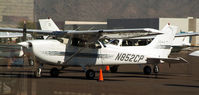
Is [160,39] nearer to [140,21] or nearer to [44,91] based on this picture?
[44,91]

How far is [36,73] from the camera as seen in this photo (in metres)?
16.7

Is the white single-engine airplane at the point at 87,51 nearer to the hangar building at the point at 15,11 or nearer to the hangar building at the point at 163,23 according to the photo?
the hangar building at the point at 15,11

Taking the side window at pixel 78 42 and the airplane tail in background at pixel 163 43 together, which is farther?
the airplane tail in background at pixel 163 43

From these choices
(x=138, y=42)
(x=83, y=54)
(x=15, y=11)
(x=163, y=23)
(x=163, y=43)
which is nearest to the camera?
(x=15, y=11)

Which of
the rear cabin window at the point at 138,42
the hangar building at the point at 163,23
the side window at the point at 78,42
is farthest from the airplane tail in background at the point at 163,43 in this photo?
the hangar building at the point at 163,23

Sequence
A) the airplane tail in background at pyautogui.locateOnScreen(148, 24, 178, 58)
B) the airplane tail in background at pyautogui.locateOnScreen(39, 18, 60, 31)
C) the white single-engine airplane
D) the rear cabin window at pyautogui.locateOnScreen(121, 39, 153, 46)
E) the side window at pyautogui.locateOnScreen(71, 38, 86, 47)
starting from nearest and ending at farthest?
1. the white single-engine airplane
2. the side window at pyautogui.locateOnScreen(71, 38, 86, 47)
3. the airplane tail in background at pyautogui.locateOnScreen(148, 24, 178, 58)
4. the rear cabin window at pyautogui.locateOnScreen(121, 39, 153, 46)
5. the airplane tail in background at pyautogui.locateOnScreen(39, 18, 60, 31)

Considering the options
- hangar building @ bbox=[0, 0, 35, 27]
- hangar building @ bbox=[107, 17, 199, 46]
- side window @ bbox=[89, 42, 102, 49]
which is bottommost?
side window @ bbox=[89, 42, 102, 49]

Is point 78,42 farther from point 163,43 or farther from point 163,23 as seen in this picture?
point 163,23

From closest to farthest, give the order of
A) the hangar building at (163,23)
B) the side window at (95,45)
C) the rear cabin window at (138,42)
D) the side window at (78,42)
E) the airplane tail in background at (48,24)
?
the side window at (78,42), the side window at (95,45), the rear cabin window at (138,42), the airplane tail in background at (48,24), the hangar building at (163,23)

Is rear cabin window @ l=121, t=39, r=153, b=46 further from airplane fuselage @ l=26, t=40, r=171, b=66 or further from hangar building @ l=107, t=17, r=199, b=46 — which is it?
hangar building @ l=107, t=17, r=199, b=46

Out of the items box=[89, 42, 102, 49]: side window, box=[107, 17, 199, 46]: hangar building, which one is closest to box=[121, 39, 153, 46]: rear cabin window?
box=[89, 42, 102, 49]: side window

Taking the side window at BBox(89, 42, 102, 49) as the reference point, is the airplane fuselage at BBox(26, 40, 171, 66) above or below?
below

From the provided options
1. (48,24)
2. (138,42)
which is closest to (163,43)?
(138,42)

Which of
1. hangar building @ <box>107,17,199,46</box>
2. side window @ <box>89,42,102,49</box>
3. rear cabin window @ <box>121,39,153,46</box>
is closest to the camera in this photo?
side window @ <box>89,42,102,49</box>
